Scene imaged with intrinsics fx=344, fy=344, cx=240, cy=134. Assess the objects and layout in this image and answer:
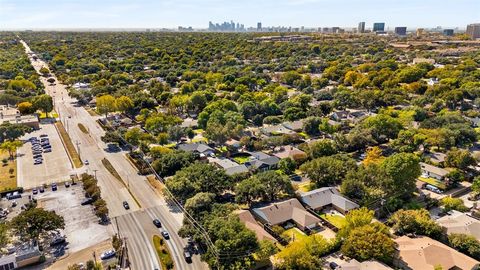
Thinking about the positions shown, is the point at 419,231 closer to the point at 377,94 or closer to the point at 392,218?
the point at 392,218

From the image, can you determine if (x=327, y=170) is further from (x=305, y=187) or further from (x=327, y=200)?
→ (x=327, y=200)

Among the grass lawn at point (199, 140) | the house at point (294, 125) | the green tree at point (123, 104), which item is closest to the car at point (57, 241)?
the grass lawn at point (199, 140)

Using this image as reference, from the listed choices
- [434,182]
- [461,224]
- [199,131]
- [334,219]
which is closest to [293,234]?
[334,219]

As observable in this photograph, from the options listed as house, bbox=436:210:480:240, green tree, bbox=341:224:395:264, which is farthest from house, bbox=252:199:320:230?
house, bbox=436:210:480:240

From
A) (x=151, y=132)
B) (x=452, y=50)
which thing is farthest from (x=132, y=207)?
(x=452, y=50)

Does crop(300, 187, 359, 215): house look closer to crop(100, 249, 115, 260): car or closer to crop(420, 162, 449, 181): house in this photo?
crop(420, 162, 449, 181): house

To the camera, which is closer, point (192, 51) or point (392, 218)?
point (392, 218)
